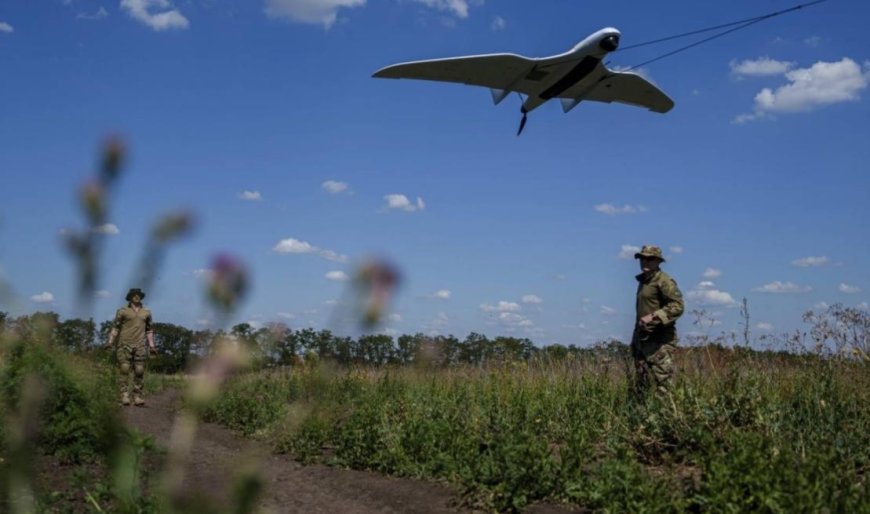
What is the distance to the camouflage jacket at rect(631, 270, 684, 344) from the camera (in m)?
7.07

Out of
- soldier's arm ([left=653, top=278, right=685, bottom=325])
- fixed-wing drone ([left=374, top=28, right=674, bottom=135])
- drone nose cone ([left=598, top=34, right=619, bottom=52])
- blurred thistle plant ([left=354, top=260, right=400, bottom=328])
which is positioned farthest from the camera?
fixed-wing drone ([left=374, top=28, right=674, bottom=135])

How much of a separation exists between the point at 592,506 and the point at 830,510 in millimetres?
1485

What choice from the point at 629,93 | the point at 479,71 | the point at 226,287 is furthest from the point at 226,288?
the point at 629,93

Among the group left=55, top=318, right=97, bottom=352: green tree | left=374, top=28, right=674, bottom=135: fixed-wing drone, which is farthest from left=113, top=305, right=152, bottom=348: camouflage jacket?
left=374, top=28, right=674, bottom=135: fixed-wing drone

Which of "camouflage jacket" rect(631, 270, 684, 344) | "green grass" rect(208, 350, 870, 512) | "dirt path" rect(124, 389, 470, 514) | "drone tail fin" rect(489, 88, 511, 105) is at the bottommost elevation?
"dirt path" rect(124, 389, 470, 514)

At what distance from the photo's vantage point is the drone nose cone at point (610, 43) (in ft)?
38.4

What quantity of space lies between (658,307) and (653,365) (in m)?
0.58

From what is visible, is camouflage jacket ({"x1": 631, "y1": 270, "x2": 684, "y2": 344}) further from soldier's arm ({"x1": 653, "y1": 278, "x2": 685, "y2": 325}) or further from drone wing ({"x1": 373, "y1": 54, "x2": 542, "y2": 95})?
drone wing ({"x1": 373, "y1": 54, "x2": 542, "y2": 95})

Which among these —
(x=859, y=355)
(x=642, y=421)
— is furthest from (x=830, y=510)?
(x=859, y=355)

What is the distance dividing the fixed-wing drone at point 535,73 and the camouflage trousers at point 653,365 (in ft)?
20.5

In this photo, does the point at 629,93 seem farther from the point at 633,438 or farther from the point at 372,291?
the point at 372,291

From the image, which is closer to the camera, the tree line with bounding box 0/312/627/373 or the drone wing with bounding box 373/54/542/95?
the tree line with bounding box 0/312/627/373

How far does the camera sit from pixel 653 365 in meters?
7.14

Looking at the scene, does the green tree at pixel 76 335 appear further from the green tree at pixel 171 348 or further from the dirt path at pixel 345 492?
the dirt path at pixel 345 492
